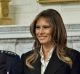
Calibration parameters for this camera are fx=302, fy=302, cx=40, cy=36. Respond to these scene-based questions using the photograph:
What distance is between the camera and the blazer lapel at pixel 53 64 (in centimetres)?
182

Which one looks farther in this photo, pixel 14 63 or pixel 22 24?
pixel 22 24

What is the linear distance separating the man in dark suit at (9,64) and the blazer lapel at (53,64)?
0.58 ft

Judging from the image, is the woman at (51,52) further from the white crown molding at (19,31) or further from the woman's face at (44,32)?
the white crown molding at (19,31)

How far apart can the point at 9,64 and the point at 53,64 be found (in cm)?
27

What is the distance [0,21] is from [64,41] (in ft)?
4.53

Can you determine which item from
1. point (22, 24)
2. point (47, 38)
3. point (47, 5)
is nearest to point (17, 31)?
point (22, 24)

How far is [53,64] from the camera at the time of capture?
1.84 meters

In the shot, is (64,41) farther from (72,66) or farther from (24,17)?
(24,17)

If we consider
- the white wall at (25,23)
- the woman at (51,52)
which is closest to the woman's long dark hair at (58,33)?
the woman at (51,52)

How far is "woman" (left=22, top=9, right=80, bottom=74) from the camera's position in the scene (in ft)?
5.94

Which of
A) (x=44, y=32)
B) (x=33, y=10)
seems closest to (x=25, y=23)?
(x=33, y=10)

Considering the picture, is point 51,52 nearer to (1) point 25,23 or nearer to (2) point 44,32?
(2) point 44,32

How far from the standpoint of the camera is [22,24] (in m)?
3.15

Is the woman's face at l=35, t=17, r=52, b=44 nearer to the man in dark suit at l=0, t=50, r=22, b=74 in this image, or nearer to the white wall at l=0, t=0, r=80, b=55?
the man in dark suit at l=0, t=50, r=22, b=74
